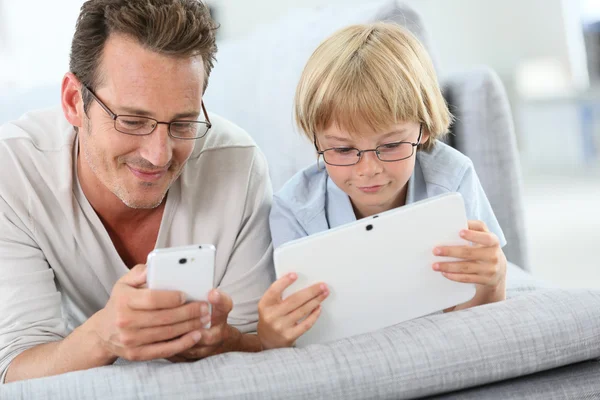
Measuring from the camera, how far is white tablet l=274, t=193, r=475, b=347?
1.24 metres

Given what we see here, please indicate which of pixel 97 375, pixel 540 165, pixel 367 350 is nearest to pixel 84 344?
pixel 97 375

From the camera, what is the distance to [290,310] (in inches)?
49.2

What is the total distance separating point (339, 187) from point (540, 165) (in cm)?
566

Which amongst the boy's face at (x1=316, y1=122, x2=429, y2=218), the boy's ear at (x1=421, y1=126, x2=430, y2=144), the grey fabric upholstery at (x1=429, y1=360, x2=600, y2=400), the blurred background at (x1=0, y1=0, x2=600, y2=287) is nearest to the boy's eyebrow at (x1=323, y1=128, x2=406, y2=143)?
the boy's face at (x1=316, y1=122, x2=429, y2=218)

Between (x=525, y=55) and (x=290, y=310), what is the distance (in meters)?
6.39

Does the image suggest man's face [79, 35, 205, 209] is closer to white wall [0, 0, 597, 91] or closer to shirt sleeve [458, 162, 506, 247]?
shirt sleeve [458, 162, 506, 247]

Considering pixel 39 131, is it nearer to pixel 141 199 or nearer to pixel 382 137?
pixel 141 199

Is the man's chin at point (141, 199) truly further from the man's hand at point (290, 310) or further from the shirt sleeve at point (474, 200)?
the shirt sleeve at point (474, 200)

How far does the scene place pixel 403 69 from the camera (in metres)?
1.52

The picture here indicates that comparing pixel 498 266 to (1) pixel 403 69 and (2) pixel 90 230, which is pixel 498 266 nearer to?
(1) pixel 403 69

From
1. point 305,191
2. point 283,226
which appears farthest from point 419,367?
point 305,191

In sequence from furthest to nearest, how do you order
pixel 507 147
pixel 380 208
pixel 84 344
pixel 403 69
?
pixel 507 147 < pixel 380 208 < pixel 403 69 < pixel 84 344

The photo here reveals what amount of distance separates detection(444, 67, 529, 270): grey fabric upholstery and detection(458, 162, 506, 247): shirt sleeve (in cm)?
26

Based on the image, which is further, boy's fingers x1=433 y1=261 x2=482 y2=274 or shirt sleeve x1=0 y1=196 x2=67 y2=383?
shirt sleeve x1=0 y1=196 x2=67 y2=383
